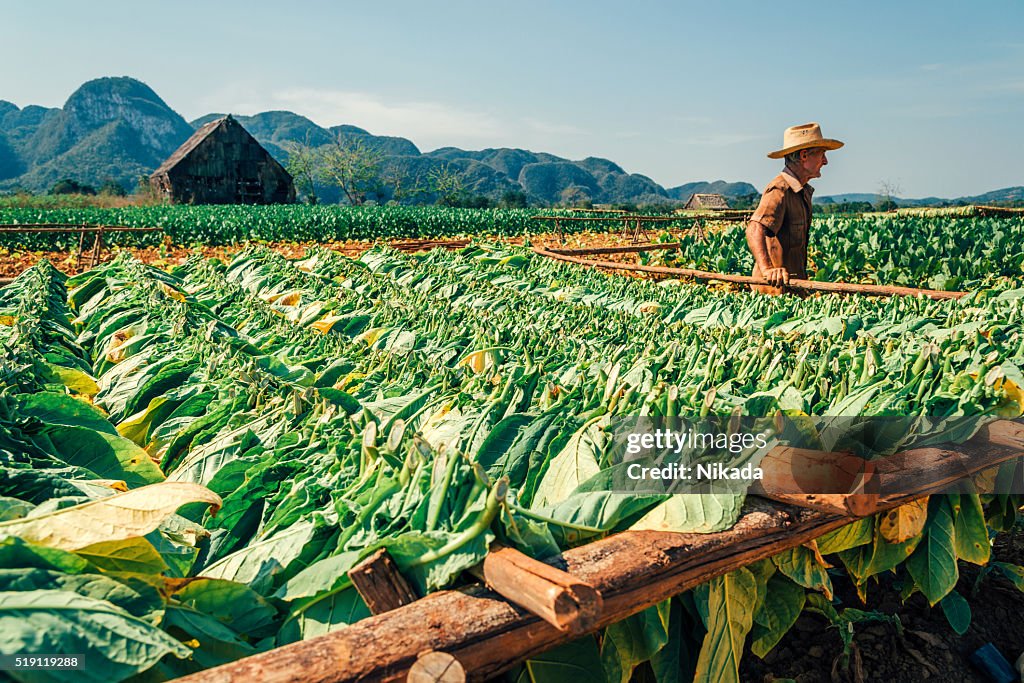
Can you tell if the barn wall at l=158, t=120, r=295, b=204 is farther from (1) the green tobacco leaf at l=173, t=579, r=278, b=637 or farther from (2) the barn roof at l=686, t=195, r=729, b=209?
(1) the green tobacco leaf at l=173, t=579, r=278, b=637

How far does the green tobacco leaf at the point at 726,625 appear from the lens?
1792 mm

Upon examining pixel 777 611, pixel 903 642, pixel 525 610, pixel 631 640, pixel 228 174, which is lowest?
pixel 903 642

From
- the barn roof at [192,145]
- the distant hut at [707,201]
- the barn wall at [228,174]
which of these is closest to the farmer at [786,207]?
the barn wall at [228,174]

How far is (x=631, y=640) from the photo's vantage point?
1.75 meters

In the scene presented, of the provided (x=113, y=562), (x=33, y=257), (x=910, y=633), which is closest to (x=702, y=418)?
(x=113, y=562)

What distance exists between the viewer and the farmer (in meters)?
6.48

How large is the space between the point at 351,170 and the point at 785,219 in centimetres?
7263

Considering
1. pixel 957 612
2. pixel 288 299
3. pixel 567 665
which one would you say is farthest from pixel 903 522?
pixel 288 299

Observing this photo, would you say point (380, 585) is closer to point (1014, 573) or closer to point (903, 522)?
point (903, 522)

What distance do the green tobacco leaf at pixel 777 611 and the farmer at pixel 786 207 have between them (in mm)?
4980

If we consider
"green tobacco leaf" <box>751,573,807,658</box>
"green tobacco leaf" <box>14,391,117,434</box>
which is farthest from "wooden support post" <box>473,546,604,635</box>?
"green tobacco leaf" <box>14,391,117,434</box>

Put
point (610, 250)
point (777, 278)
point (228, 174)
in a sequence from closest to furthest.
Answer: point (777, 278) < point (610, 250) < point (228, 174)

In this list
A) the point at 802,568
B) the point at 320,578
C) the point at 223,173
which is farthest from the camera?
the point at 223,173

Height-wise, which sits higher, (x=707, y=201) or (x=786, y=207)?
(x=707, y=201)
